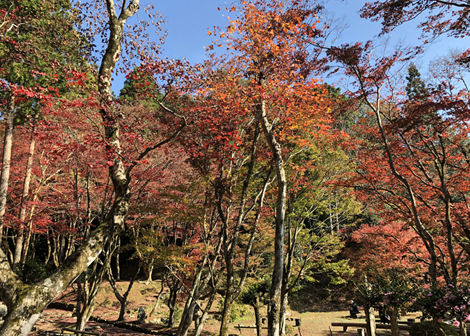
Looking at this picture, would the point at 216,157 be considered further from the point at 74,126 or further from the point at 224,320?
the point at 74,126

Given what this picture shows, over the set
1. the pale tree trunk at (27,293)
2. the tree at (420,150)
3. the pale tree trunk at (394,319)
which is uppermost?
the tree at (420,150)

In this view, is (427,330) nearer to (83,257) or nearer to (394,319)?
(394,319)

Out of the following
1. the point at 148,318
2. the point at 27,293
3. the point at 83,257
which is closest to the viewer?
the point at 27,293

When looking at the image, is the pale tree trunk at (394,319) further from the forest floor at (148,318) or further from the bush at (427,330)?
the forest floor at (148,318)

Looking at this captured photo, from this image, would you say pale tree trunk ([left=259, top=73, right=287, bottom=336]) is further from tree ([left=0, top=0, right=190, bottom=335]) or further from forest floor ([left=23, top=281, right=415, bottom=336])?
forest floor ([left=23, top=281, right=415, bottom=336])

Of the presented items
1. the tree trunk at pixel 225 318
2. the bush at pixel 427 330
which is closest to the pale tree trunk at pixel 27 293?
the tree trunk at pixel 225 318

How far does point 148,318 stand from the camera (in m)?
13.9

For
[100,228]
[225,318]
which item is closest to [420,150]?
[225,318]

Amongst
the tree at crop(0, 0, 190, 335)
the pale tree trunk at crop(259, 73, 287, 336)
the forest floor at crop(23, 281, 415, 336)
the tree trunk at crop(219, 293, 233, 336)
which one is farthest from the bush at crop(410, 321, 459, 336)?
the tree at crop(0, 0, 190, 335)

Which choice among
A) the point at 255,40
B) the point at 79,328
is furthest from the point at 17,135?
the point at 255,40

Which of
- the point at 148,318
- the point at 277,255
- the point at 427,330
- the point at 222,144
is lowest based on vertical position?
the point at 148,318

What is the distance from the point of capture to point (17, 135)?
14.7 metres

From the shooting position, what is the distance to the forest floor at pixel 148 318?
1148cm

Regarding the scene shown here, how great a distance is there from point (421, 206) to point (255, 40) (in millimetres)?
8409
